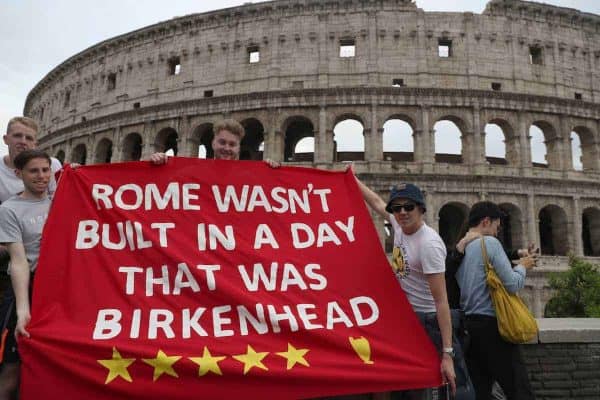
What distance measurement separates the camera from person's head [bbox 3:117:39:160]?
166 inches

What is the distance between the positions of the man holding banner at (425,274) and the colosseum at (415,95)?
62.1 feet

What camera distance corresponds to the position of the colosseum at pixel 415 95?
23344 millimetres

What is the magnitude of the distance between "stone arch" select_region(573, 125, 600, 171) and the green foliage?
32.8 ft

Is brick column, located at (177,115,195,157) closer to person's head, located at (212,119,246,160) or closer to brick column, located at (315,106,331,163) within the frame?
brick column, located at (315,106,331,163)

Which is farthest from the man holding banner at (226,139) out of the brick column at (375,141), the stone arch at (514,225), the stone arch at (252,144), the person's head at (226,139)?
the stone arch at (252,144)

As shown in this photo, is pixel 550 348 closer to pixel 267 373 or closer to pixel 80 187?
pixel 267 373

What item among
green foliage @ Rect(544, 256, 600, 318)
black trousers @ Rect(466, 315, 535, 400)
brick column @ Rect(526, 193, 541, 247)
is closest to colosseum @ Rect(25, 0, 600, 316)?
brick column @ Rect(526, 193, 541, 247)

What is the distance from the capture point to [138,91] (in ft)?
94.3

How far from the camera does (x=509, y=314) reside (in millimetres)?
3633

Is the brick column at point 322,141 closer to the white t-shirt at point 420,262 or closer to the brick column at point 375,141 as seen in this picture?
the brick column at point 375,141

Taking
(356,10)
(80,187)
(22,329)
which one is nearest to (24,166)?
(80,187)

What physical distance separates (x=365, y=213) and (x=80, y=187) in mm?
2856

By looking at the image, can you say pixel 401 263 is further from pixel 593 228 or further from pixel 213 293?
pixel 593 228

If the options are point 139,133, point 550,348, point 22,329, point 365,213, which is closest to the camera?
point 22,329
